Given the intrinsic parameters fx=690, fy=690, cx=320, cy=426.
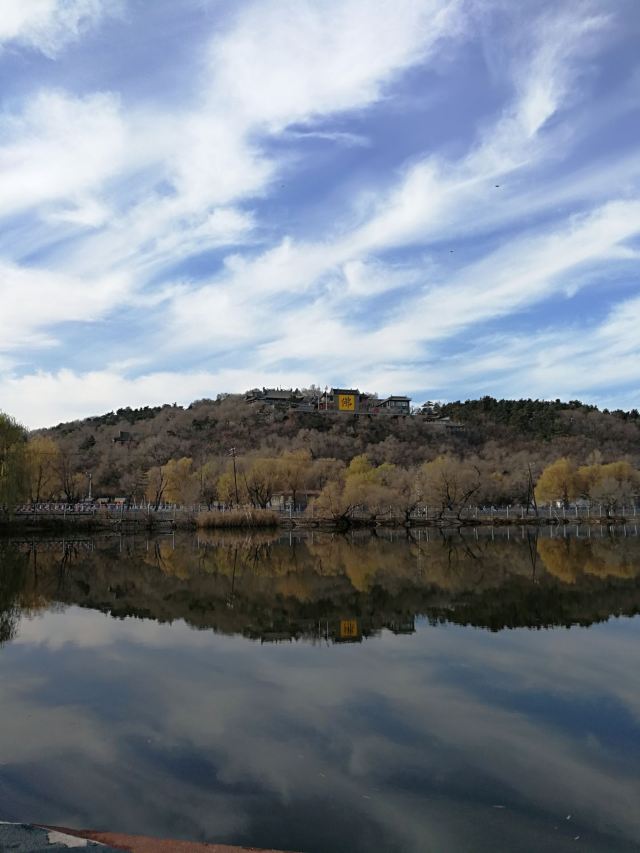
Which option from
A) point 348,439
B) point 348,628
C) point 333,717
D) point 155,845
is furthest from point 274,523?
point 155,845

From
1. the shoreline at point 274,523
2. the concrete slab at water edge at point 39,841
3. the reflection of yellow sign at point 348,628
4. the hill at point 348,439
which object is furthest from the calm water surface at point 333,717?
the hill at point 348,439

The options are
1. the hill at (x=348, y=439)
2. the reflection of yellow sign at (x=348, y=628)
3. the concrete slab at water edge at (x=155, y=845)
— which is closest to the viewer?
the concrete slab at water edge at (x=155, y=845)

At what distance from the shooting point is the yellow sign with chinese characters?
126250 millimetres

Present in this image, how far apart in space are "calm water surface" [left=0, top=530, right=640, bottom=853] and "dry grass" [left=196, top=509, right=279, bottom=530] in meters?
38.0

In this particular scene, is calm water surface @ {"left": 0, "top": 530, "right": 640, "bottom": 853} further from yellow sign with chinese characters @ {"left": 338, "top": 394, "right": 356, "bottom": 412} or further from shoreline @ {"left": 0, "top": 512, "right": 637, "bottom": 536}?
yellow sign with chinese characters @ {"left": 338, "top": 394, "right": 356, "bottom": 412}

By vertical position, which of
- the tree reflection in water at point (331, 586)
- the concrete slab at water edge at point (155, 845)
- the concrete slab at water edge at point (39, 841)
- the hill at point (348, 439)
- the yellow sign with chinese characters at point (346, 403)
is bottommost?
the tree reflection in water at point (331, 586)

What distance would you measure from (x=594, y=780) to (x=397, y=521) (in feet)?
188

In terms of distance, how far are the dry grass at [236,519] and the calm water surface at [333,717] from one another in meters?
38.0

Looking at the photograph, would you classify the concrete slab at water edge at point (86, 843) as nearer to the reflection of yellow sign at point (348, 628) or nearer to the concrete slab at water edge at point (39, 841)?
the concrete slab at water edge at point (39, 841)

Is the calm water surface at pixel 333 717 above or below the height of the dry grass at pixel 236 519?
below

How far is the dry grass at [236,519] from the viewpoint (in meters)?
58.2

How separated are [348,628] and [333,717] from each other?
5943 mm

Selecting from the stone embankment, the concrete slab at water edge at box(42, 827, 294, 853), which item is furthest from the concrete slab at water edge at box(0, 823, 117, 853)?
the stone embankment

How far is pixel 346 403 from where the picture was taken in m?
127
